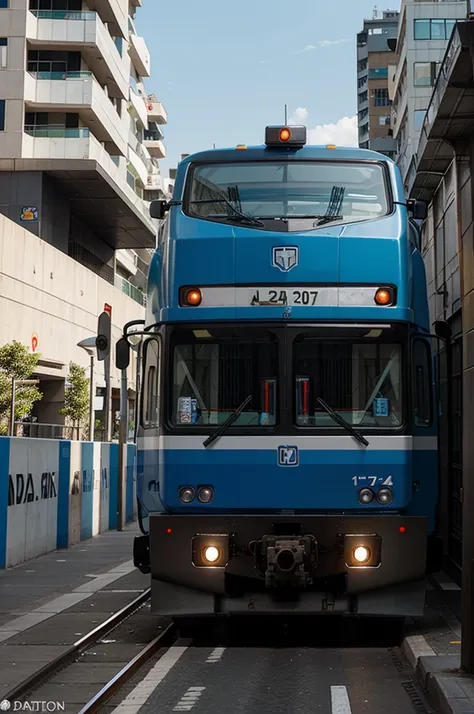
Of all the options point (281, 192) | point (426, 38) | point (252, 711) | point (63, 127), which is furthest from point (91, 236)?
point (252, 711)

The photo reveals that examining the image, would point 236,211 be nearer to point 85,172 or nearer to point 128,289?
point 85,172

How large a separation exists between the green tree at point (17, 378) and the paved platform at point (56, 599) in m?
11.6

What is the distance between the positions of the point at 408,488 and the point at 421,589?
909 mm

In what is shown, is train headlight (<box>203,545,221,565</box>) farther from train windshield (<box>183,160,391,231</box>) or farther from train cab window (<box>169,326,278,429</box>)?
train windshield (<box>183,160,391,231</box>)

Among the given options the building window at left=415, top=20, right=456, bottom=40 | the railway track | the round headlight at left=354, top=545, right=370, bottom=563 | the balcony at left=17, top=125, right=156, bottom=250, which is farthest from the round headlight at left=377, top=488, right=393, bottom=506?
the building window at left=415, top=20, right=456, bottom=40

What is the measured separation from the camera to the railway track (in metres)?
8.27

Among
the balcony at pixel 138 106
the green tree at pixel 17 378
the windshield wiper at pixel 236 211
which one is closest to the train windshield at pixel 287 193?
the windshield wiper at pixel 236 211

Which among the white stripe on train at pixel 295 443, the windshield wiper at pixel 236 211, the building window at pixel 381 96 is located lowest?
the white stripe on train at pixel 295 443

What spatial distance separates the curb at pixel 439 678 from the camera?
24.9 feet

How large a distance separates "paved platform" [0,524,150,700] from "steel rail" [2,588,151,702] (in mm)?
95

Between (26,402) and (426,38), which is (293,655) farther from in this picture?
(426,38)

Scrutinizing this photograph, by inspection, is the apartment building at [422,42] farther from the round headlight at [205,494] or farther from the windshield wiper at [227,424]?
the round headlight at [205,494]

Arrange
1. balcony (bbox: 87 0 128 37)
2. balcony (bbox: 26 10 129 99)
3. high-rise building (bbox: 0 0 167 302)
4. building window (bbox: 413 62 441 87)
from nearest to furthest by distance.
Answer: high-rise building (bbox: 0 0 167 302) < balcony (bbox: 26 10 129 99) < balcony (bbox: 87 0 128 37) < building window (bbox: 413 62 441 87)

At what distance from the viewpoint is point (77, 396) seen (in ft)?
144
